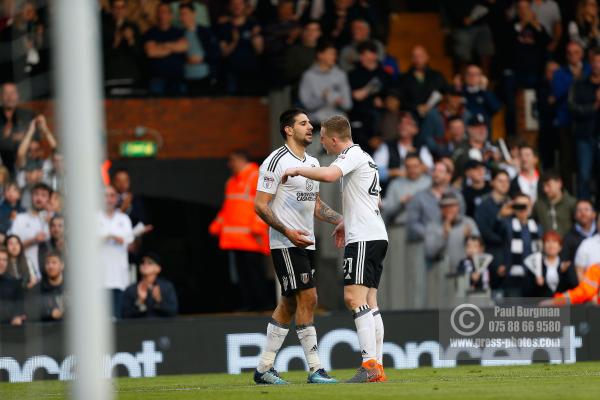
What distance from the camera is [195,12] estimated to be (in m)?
20.5

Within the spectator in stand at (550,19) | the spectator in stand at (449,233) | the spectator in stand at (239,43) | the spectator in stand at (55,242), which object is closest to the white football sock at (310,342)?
the spectator in stand at (55,242)

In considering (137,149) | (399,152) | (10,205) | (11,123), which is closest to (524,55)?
(399,152)

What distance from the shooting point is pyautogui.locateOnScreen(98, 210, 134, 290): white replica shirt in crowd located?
17250 mm

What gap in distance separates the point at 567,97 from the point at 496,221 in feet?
10.8

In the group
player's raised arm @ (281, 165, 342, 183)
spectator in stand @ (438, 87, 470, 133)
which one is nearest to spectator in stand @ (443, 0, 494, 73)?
spectator in stand @ (438, 87, 470, 133)

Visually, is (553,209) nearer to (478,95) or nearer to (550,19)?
(478,95)

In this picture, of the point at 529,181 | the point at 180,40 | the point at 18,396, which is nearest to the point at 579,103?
the point at 529,181

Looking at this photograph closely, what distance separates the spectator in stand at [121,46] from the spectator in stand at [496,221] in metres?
5.08

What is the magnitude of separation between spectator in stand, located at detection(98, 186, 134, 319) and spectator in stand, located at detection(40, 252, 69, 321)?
0.91 m

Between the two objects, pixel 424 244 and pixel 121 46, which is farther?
pixel 121 46

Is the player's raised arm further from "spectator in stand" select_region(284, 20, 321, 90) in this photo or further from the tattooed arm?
"spectator in stand" select_region(284, 20, 321, 90)

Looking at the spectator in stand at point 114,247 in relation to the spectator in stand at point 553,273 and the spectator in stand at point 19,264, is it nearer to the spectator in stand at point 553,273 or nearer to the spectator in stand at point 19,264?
the spectator in stand at point 19,264

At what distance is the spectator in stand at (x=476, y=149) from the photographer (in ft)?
62.5

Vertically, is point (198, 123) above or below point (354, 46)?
below
